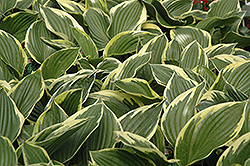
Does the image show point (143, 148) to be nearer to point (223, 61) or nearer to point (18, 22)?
point (223, 61)

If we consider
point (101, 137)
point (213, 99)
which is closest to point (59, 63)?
point (101, 137)

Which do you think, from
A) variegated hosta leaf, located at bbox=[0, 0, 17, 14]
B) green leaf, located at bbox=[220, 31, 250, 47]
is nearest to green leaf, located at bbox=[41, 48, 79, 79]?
variegated hosta leaf, located at bbox=[0, 0, 17, 14]

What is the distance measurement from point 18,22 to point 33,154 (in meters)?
1.01

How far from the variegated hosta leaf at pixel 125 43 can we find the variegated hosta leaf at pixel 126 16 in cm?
13

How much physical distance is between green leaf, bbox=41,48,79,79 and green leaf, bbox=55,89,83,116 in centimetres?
24

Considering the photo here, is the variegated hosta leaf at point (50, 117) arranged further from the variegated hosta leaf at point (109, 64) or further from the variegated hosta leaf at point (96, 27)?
the variegated hosta leaf at point (96, 27)

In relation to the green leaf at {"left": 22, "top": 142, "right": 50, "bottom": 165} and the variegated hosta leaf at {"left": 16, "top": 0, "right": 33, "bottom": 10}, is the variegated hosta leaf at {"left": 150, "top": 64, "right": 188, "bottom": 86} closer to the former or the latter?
the green leaf at {"left": 22, "top": 142, "right": 50, "bottom": 165}

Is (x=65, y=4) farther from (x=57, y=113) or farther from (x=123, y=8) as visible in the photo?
(x=57, y=113)

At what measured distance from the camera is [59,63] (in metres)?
1.07

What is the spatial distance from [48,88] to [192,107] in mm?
472

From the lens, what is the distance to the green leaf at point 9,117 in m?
0.77

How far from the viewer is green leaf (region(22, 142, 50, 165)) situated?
61 centimetres

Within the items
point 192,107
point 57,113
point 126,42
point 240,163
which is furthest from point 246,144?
point 126,42

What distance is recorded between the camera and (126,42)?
4.04 feet
